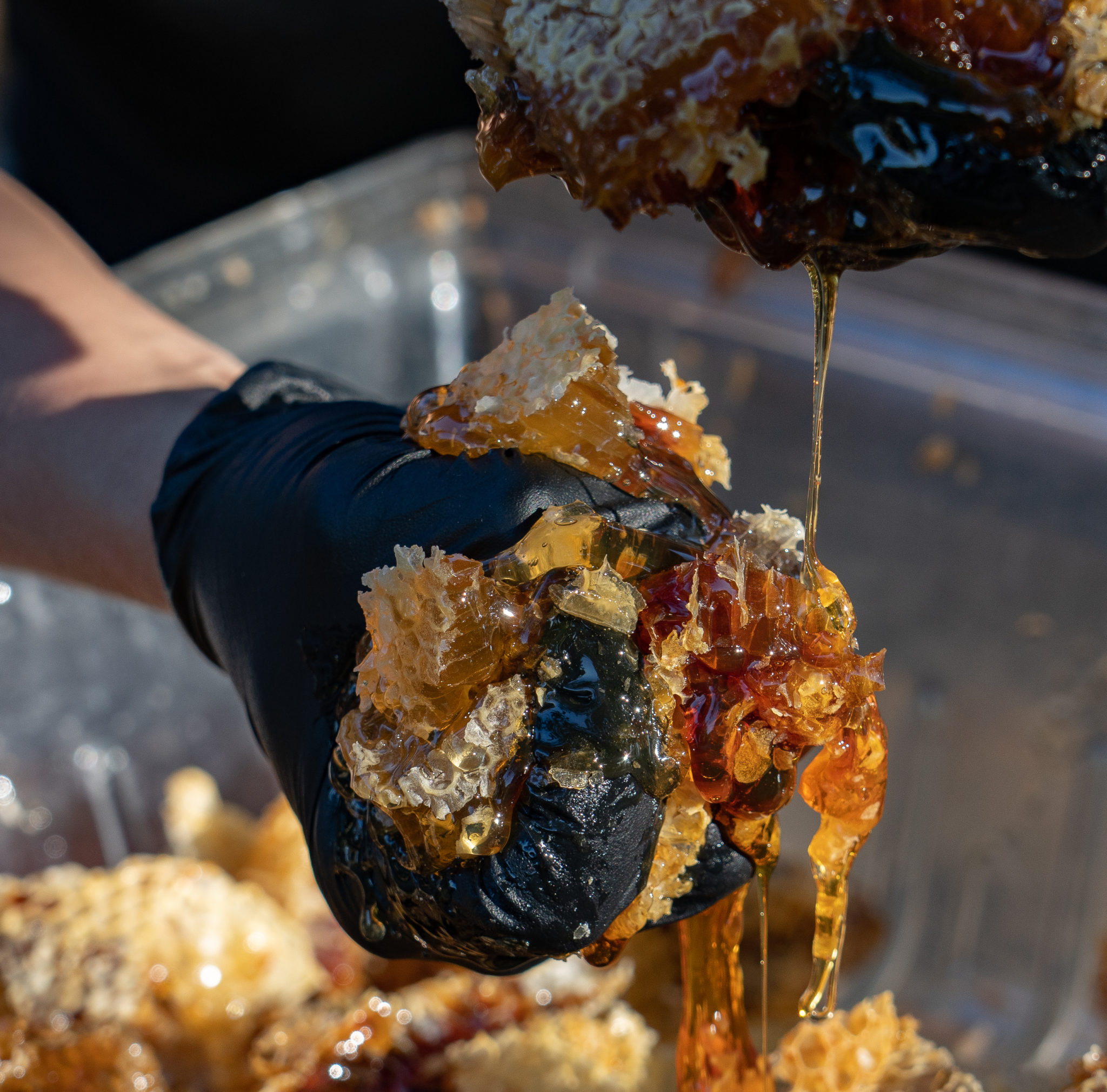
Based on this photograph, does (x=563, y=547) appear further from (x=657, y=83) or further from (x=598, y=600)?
(x=657, y=83)

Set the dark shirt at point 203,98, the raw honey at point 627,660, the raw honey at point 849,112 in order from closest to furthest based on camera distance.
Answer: the raw honey at point 849,112
the raw honey at point 627,660
the dark shirt at point 203,98

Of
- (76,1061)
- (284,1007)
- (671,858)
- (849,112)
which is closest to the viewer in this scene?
(849,112)

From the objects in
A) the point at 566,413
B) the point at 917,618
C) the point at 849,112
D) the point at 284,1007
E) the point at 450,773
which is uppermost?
the point at 849,112

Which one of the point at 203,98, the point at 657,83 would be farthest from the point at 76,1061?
the point at 203,98

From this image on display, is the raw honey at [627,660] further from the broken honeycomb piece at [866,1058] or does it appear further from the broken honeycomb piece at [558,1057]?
the broken honeycomb piece at [558,1057]

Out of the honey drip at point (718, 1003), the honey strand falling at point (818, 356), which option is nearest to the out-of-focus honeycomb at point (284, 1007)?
the honey drip at point (718, 1003)

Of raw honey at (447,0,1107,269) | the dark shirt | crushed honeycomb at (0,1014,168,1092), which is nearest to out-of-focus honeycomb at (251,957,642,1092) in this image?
crushed honeycomb at (0,1014,168,1092)

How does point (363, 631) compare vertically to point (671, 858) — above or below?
above

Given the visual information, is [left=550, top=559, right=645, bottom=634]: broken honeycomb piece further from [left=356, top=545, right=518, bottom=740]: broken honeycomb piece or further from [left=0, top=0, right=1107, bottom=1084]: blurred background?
[left=0, top=0, right=1107, bottom=1084]: blurred background
